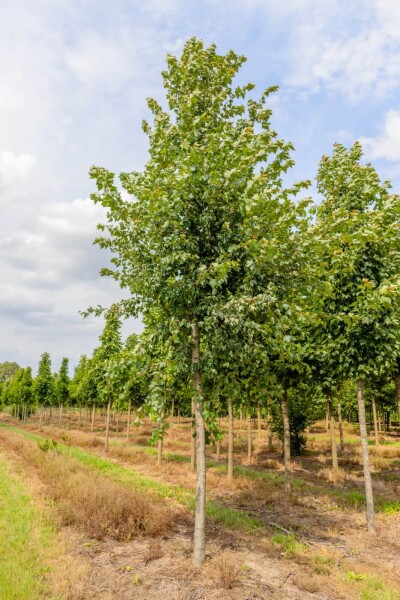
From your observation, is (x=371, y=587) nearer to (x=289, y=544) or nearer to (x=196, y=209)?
(x=289, y=544)

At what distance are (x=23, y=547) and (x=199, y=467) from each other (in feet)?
13.4

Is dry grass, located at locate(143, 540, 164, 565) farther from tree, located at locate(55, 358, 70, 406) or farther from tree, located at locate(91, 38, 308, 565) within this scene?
tree, located at locate(55, 358, 70, 406)

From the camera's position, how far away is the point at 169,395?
7754mm

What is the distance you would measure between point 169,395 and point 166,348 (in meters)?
1.00

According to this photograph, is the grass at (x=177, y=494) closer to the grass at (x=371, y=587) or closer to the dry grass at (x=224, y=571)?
the dry grass at (x=224, y=571)

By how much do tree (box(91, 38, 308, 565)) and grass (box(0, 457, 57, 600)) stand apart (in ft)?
9.72

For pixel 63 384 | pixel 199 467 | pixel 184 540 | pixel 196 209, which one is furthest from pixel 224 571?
pixel 63 384

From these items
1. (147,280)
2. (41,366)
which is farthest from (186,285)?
(41,366)

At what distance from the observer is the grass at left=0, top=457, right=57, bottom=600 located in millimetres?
5998

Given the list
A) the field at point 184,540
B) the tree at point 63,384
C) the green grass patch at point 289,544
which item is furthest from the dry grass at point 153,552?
the tree at point 63,384

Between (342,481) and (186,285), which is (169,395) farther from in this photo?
(342,481)

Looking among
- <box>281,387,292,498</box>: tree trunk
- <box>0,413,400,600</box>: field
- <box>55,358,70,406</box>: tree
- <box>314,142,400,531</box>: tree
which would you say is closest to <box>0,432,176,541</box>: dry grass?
<box>0,413,400,600</box>: field

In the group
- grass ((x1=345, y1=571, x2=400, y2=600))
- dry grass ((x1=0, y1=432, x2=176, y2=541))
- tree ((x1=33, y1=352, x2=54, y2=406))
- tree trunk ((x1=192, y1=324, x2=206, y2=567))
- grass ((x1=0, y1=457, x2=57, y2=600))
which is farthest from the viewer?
tree ((x1=33, y1=352, x2=54, y2=406))

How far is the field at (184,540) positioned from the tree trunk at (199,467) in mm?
336
